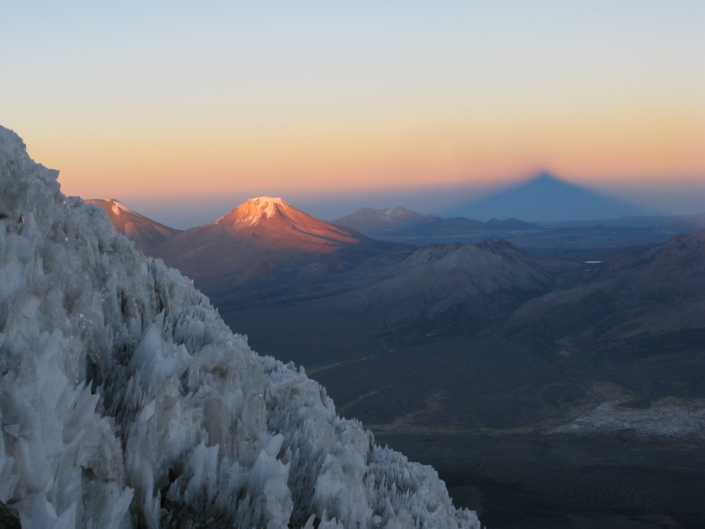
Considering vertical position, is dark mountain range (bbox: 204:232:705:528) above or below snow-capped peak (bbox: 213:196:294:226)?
below

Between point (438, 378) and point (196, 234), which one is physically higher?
point (196, 234)

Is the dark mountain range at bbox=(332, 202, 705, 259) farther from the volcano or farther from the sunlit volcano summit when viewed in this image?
the volcano

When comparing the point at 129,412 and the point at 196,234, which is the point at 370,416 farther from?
the point at 196,234

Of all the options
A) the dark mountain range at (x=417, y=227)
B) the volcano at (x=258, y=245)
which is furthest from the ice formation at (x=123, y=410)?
the dark mountain range at (x=417, y=227)

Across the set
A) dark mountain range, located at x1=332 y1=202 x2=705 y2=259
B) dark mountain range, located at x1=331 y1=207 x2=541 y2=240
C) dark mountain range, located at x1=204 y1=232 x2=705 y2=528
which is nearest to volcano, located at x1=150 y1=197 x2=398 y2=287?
dark mountain range, located at x1=204 y1=232 x2=705 y2=528

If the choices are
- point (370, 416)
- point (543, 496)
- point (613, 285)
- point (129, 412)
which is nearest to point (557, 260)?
point (613, 285)

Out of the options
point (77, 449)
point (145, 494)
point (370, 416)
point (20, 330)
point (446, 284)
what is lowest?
point (370, 416)
